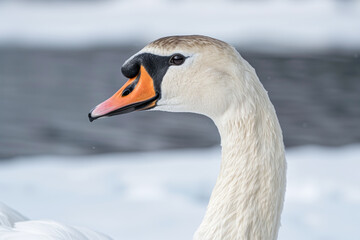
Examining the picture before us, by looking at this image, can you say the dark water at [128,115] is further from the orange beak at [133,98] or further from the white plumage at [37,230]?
the orange beak at [133,98]

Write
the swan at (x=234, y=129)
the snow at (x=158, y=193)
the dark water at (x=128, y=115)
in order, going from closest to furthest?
1. the swan at (x=234, y=129)
2. the snow at (x=158, y=193)
3. the dark water at (x=128, y=115)

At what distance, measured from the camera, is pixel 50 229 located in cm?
151

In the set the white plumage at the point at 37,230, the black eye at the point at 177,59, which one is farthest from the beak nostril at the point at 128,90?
the white plumage at the point at 37,230

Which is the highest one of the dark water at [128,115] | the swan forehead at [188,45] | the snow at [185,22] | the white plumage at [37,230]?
the snow at [185,22]

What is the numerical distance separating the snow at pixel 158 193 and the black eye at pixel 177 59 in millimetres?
1136

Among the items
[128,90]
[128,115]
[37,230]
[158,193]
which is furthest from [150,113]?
[128,90]

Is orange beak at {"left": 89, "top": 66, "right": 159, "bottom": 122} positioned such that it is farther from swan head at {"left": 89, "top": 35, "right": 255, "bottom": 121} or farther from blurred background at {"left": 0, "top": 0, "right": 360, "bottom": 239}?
blurred background at {"left": 0, "top": 0, "right": 360, "bottom": 239}

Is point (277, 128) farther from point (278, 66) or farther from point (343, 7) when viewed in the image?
point (343, 7)

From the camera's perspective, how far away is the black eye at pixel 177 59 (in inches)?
50.1

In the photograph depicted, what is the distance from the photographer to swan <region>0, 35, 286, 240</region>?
124 centimetres

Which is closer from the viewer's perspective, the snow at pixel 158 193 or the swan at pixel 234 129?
the swan at pixel 234 129

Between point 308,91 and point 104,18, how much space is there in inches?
448

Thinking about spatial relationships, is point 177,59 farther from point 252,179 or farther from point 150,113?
point 150,113

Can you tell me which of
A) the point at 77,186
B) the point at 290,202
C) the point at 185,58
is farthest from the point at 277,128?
the point at 77,186
